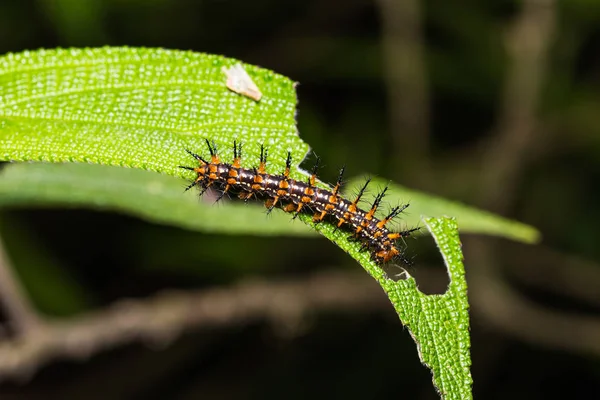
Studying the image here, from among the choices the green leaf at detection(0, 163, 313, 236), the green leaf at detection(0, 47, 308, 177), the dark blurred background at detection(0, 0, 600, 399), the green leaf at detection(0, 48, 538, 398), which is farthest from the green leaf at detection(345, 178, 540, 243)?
the dark blurred background at detection(0, 0, 600, 399)

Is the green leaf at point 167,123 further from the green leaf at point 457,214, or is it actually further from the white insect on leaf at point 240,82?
the green leaf at point 457,214

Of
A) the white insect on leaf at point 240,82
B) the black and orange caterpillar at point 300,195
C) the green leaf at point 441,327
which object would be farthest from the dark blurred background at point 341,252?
the green leaf at point 441,327

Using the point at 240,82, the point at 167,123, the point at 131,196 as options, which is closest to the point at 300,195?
the point at 240,82

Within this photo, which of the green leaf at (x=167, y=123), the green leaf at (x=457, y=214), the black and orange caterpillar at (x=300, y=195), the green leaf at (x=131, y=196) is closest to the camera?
the green leaf at (x=167, y=123)

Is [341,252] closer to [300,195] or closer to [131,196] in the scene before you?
[131,196]

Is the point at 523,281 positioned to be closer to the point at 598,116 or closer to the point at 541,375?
the point at 541,375
